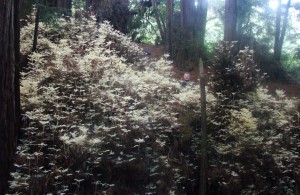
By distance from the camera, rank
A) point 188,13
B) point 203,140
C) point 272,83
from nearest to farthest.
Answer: point 203,140, point 272,83, point 188,13

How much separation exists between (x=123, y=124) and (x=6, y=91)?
105 inches

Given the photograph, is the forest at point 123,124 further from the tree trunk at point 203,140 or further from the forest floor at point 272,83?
the forest floor at point 272,83

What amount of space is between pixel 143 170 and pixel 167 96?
2.98 metres

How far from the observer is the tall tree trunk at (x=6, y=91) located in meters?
5.81

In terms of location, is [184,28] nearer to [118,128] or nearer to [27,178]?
[118,128]

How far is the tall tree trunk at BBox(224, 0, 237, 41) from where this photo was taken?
1428 cm

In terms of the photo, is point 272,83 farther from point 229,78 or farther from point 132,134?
point 132,134

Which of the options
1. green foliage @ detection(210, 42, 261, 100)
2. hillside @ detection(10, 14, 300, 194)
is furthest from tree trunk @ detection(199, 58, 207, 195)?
green foliage @ detection(210, 42, 261, 100)

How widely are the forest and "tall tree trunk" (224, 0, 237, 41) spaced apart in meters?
4.23

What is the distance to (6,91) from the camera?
19.6 ft

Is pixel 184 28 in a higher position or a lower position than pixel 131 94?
higher

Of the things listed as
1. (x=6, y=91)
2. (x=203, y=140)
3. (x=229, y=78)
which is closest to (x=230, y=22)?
(x=229, y=78)

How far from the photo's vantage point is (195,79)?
13.2 metres

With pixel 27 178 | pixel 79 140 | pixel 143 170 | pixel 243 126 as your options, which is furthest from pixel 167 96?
pixel 27 178
